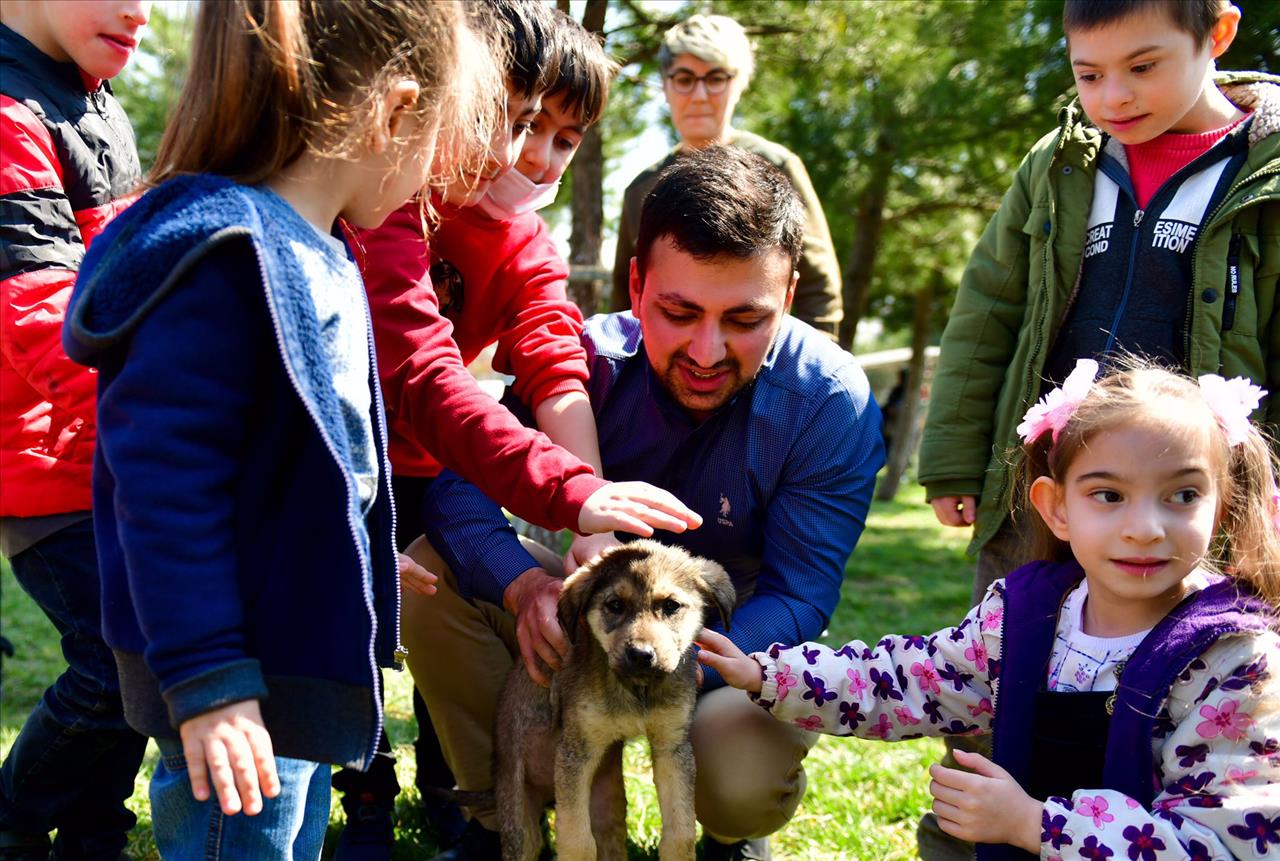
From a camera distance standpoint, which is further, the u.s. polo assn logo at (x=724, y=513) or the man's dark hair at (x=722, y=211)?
the u.s. polo assn logo at (x=724, y=513)

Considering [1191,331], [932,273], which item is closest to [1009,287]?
[1191,331]

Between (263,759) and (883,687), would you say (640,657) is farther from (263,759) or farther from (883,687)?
(263,759)

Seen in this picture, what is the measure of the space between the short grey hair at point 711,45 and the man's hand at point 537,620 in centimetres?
337

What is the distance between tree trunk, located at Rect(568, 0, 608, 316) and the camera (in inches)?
280

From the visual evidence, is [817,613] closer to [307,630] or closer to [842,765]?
[842,765]

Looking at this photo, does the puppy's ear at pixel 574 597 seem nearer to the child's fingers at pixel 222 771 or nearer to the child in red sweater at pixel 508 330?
the child in red sweater at pixel 508 330

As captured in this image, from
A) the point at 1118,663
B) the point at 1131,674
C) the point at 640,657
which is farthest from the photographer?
the point at 640,657

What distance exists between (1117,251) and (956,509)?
3.25 feet

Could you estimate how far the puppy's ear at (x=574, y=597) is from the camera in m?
3.12

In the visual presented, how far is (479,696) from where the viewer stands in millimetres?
3668

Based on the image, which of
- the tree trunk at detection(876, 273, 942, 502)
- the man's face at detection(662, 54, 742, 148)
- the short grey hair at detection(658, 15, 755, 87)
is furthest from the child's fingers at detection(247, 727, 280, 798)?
the tree trunk at detection(876, 273, 942, 502)

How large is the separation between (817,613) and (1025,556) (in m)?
0.75

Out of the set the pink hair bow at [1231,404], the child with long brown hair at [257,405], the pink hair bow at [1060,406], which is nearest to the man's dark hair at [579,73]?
the child with long brown hair at [257,405]

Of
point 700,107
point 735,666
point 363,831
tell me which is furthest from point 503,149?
point 700,107
